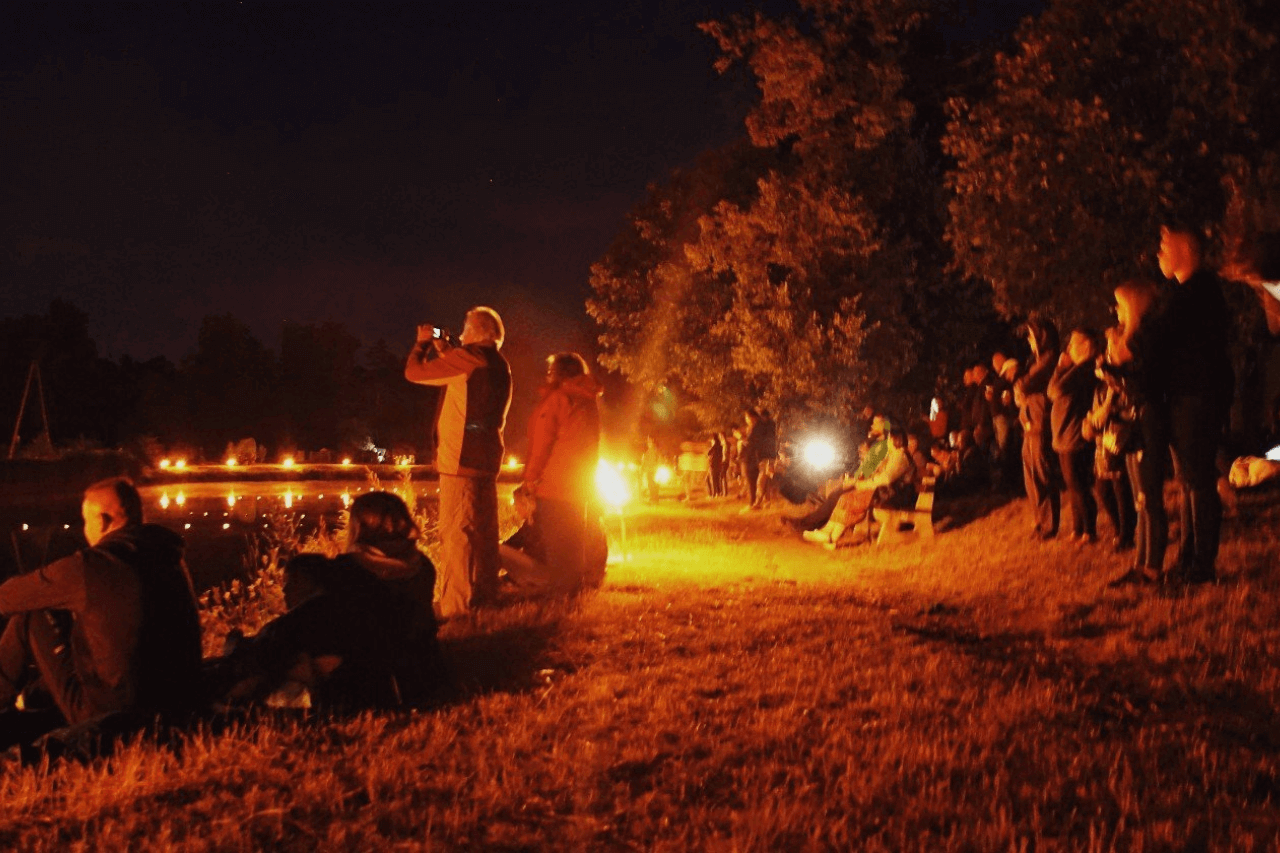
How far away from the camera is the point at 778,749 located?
4.86 meters

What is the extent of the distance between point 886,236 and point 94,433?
2372 inches

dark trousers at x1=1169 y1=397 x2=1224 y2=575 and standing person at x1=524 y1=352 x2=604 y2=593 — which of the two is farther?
standing person at x1=524 y1=352 x2=604 y2=593

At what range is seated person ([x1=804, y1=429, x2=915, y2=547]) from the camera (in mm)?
13492

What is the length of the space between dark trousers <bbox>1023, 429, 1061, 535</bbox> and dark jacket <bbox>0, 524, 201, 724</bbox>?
8.30m

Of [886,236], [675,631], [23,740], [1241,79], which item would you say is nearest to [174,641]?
[23,740]

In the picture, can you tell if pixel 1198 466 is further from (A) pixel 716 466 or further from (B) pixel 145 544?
(A) pixel 716 466

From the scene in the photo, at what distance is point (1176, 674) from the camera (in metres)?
5.61

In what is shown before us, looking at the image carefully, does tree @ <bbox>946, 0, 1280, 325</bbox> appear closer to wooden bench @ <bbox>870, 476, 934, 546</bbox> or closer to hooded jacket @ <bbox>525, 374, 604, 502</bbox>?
wooden bench @ <bbox>870, 476, 934, 546</bbox>

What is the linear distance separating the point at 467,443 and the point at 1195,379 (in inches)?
194

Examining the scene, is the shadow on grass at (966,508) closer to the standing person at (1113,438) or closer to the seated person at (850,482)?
the seated person at (850,482)

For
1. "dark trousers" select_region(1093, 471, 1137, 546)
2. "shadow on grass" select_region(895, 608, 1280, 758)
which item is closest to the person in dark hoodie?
"shadow on grass" select_region(895, 608, 1280, 758)

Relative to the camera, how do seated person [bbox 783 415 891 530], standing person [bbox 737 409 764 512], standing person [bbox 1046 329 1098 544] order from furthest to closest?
standing person [bbox 737 409 764 512]
seated person [bbox 783 415 891 530]
standing person [bbox 1046 329 1098 544]

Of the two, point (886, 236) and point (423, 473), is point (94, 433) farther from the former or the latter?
point (886, 236)

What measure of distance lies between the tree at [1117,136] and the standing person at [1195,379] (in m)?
3.10
